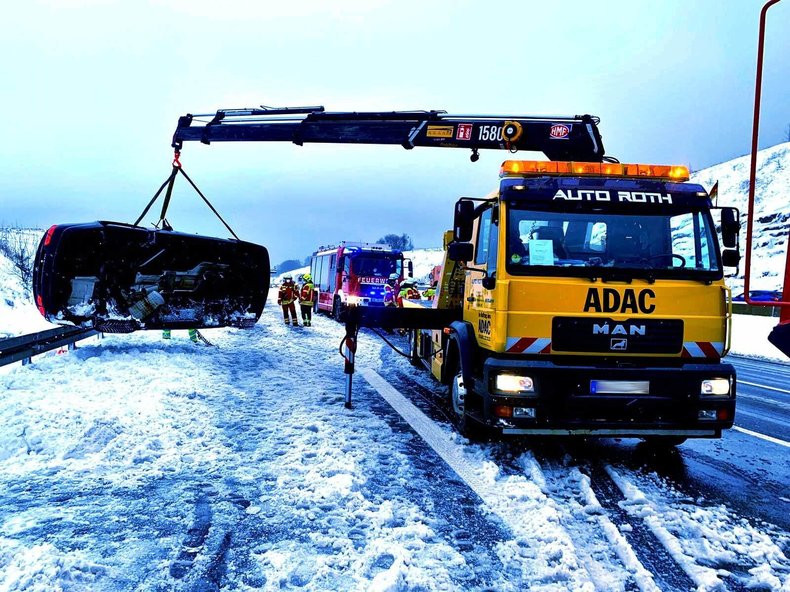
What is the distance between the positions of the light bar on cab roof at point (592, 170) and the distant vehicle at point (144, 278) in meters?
6.17

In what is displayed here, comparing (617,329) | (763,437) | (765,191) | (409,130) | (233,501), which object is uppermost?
(765,191)

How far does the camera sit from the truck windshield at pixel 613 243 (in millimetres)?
4820

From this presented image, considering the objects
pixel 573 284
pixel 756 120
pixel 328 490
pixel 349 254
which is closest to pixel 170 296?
pixel 328 490

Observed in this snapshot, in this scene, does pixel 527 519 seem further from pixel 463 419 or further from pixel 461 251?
pixel 461 251

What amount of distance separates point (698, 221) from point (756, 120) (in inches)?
73.4

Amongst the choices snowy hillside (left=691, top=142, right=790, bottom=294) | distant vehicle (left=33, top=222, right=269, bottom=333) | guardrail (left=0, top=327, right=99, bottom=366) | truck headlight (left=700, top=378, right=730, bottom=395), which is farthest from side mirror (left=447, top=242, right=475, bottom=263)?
snowy hillside (left=691, top=142, right=790, bottom=294)

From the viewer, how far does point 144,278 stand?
9.30 metres

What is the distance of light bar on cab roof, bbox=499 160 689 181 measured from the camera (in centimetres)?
515

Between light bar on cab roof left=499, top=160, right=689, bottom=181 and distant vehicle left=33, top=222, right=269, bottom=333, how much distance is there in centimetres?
617

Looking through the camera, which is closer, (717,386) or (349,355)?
(717,386)

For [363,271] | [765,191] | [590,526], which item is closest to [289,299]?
[363,271]

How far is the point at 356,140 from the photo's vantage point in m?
9.33

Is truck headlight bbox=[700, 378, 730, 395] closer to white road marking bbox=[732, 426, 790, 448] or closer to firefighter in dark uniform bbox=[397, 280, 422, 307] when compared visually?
white road marking bbox=[732, 426, 790, 448]

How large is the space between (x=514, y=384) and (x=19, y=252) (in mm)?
25541
